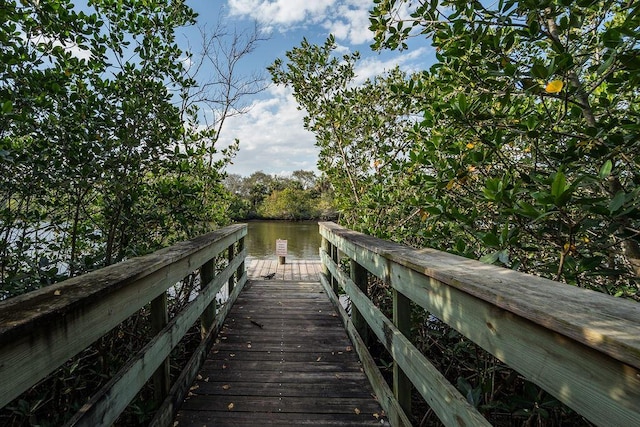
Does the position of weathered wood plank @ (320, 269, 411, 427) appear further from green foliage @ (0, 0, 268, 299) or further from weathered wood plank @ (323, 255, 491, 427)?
green foliage @ (0, 0, 268, 299)

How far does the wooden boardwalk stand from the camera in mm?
1956

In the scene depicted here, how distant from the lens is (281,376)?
2.41 metres

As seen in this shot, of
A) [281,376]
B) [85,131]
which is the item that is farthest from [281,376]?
[85,131]

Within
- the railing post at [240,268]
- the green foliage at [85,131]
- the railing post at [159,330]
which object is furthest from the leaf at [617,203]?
the railing post at [240,268]

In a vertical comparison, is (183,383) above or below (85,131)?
below

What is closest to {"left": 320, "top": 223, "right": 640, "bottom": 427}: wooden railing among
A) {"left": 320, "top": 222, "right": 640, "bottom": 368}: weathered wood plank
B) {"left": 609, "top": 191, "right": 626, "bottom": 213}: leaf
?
{"left": 320, "top": 222, "right": 640, "bottom": 368}: weathered wood plank

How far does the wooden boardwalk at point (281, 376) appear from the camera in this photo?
196 cm

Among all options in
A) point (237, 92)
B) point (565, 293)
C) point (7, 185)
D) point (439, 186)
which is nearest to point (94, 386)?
point (7, 185)

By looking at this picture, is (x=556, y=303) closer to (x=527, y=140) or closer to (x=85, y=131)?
(x=527, y=140)

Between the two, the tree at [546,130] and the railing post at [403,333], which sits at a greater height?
the tree at [546,130]

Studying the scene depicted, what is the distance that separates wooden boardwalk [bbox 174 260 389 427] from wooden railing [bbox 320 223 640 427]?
1.41 ft

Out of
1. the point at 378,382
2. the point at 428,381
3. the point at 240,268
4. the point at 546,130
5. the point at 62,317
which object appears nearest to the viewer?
the point at 62,317

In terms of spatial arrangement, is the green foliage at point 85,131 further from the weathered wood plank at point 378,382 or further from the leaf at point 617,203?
the leaf at point 617,203

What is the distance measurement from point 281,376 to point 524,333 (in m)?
1.98
